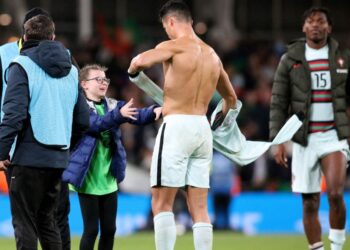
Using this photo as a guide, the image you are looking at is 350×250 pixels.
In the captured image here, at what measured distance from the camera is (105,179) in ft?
32.4

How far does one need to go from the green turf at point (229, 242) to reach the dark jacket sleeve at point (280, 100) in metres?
2.24

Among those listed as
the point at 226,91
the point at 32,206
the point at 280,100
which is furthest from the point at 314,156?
the point at 32,206

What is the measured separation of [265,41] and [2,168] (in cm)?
1579

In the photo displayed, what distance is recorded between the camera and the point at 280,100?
1123 cm

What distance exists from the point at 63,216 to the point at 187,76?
1785 millimetres

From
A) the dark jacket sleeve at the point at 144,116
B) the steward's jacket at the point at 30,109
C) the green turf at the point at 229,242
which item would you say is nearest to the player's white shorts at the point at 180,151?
the dark jacket sleeve at the point at 144,116

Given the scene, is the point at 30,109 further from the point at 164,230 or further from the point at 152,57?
the point at 164,230

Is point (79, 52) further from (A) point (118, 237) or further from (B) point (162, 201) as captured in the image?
(B) point (162, 201)

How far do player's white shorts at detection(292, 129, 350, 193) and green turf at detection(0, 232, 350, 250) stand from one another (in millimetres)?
1858

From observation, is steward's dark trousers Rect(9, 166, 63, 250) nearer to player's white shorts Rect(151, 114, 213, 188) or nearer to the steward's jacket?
the steward's jacket

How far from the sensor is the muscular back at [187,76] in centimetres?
953

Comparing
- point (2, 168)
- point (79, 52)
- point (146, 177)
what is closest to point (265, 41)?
point (79, 52)

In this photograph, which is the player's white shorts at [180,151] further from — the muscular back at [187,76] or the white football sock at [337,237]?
the white football sock at [337,237]

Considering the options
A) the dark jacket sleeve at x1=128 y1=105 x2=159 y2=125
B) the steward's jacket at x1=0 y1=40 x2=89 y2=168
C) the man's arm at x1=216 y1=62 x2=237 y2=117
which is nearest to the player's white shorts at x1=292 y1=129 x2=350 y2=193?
the man's arm at x1=216 y1=62 x2=237 y2=117
